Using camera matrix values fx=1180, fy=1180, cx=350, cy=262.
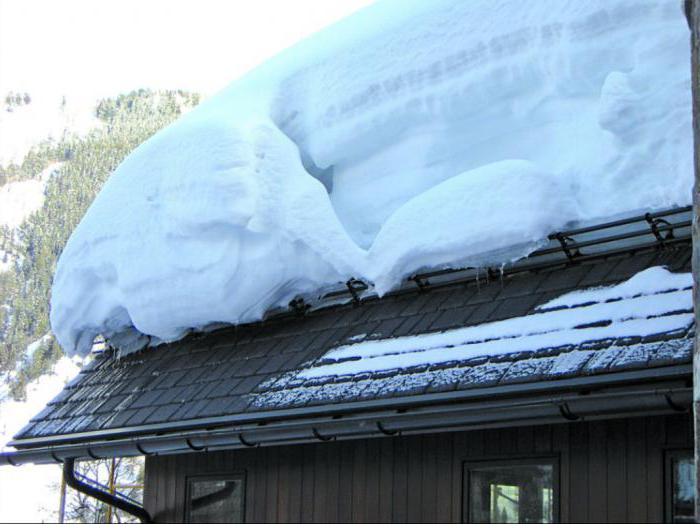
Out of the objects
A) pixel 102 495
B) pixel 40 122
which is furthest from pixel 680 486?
pixel 40 122

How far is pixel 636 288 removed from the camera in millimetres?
5246

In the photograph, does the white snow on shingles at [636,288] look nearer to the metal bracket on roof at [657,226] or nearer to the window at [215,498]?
the metal bracket on roof at [657,226]

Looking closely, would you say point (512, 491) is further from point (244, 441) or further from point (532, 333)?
point (244, 441)

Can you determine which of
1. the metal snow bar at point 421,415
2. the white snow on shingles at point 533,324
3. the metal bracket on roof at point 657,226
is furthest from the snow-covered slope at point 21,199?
the metal bracket on roof at point 657,226

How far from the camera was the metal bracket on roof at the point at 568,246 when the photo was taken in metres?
5.83

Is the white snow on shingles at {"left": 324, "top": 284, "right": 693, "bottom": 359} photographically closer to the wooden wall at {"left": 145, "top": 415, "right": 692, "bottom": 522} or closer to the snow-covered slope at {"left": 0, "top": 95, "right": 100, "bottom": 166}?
the wooden wall at {"left": 145, "top": 415, "right": 692, "bottom": 522}

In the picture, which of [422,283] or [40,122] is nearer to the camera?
[422,283]

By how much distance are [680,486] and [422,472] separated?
1593 mm

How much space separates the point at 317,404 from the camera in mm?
6008

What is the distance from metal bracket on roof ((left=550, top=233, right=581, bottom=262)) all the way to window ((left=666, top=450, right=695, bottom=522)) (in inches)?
45.5

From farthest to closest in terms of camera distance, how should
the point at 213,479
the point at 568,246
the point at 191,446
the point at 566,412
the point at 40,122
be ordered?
the point at 40,122
the point at 213,479
the point at 191,446
the point at 568,246
the point at 566,412

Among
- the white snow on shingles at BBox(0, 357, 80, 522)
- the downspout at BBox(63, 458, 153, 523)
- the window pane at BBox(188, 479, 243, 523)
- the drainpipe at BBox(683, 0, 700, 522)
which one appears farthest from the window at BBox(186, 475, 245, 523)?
the white snow on shingles at BBox(0, 357, 80, 522)

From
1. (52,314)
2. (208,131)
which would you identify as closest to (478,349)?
(208,131)

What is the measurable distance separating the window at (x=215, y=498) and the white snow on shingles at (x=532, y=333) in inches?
54.8
